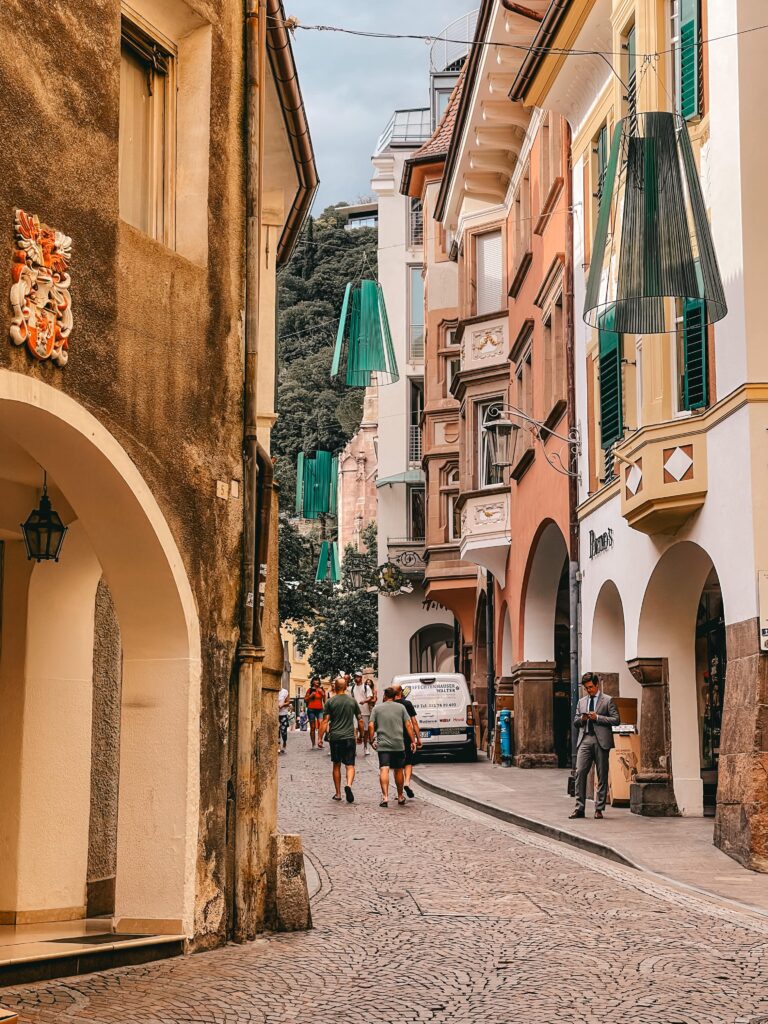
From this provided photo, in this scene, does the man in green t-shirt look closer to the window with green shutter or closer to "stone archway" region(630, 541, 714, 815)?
"stone archway" region(630, 541, 714, 815)

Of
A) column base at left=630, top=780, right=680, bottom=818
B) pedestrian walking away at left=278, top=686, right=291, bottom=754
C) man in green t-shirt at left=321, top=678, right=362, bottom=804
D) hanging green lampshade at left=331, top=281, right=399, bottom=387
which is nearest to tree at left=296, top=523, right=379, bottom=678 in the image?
pedestrian walking away at left=278, top=686, right=291, bottom=754

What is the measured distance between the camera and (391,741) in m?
22.4

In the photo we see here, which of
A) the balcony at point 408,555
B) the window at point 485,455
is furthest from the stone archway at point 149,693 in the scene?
the balcony at point 408,555

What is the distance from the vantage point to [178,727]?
9.83m

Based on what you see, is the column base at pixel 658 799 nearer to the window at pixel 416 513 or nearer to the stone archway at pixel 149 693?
the stone archway at pixel 149 693

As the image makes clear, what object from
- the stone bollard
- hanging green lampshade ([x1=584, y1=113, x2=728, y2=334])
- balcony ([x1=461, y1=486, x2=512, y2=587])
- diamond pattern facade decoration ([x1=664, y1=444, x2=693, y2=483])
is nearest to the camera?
the stone bollard

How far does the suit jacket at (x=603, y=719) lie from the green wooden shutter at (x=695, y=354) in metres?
4.17

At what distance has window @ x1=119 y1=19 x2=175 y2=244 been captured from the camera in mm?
10281

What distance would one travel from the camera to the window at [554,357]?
26.7m

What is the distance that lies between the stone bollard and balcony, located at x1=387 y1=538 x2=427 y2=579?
44.7 meters

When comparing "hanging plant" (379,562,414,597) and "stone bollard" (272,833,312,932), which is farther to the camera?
"hanging plant" (379,562,414,597)

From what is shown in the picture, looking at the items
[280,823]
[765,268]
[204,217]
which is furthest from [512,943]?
[280,823]

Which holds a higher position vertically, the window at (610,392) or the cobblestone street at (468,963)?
the window at (610,392)

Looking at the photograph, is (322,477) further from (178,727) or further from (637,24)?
(178,727)
